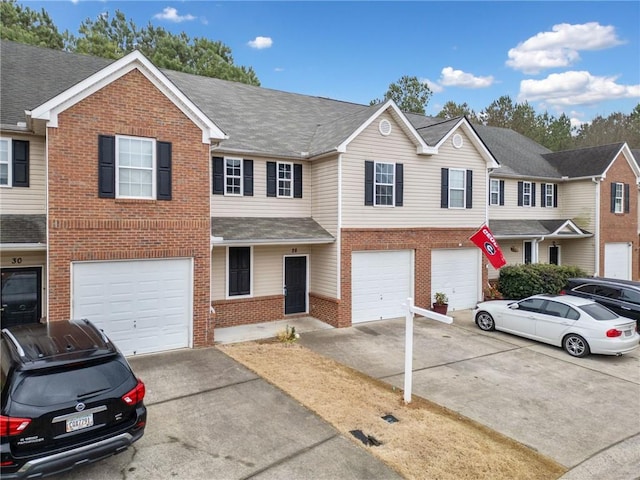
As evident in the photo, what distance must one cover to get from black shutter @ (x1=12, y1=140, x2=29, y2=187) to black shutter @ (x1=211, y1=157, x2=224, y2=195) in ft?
16.9

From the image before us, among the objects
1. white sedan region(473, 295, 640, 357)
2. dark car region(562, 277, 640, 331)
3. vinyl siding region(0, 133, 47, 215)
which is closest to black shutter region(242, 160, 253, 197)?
vinyl siding region(0, 133, 47, 215)

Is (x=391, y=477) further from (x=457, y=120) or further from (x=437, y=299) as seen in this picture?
(x=457, y=120)

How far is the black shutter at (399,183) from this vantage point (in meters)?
15.4

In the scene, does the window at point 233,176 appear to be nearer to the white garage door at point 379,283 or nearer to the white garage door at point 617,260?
the white garage door at point 379,283

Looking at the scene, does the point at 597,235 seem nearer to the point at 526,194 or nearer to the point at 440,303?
the point at 526,194

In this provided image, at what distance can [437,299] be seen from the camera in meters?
16.3

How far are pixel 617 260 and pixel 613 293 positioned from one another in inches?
465

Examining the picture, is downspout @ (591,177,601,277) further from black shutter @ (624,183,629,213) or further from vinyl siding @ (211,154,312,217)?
vinyl siding @ (211,154,312,217)

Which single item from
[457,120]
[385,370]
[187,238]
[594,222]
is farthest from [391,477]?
[594,222]

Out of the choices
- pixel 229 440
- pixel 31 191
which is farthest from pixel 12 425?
pixel 31 191

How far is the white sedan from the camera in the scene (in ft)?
36.8

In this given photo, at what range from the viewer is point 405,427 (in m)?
7.14

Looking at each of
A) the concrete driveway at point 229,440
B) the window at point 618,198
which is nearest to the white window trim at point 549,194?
the window at point 618,198

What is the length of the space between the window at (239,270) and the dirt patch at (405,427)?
3996 millimetres
